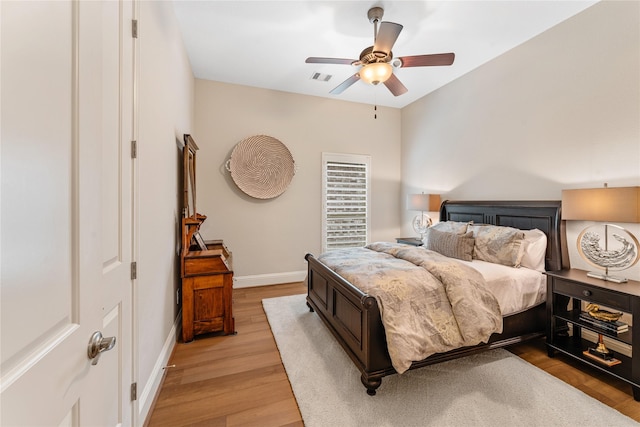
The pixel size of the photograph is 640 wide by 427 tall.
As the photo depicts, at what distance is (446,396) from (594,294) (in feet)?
4.78

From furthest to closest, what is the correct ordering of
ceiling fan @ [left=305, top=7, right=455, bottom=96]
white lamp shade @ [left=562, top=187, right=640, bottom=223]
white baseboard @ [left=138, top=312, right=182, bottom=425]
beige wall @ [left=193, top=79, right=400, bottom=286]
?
1. beige wall @ [left=193, top=79, right=400, bottom=286]
2. ceiling fan @ [left=305, top=7, right=455, bottom=96]
3. white lamp shade @ [left=562, top=187, right=640, bottom=223]
4. white baseboard @ [left=138, top=312, right=182, bottom=425]

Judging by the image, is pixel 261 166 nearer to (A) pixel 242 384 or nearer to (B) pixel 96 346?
(A) pixel 242 384

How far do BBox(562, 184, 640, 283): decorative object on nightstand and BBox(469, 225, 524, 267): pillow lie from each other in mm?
443

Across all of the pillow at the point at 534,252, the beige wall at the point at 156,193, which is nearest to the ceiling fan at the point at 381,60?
the beige wall at the point at 156,193

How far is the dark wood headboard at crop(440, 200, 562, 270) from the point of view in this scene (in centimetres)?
273

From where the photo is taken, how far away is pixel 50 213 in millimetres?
610

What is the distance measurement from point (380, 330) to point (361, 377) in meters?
0.40

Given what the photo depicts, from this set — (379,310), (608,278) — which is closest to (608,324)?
(608,278)

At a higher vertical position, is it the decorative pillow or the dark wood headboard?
the dark wood headboard

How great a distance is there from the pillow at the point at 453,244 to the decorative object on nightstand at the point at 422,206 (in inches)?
35.5

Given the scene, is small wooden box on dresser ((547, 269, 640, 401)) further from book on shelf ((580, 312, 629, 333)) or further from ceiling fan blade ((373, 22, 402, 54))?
ceiling fan blade ((373, 22, 402, 54))

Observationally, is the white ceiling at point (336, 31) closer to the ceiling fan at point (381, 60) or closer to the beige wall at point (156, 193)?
the ceiling fan at point (381, 60)

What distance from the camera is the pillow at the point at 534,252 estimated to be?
8.77 ft

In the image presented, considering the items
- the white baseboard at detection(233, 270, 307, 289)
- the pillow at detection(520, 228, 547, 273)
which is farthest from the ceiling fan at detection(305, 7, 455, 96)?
the white baseboard at detection(233, 270, 307, 289)
